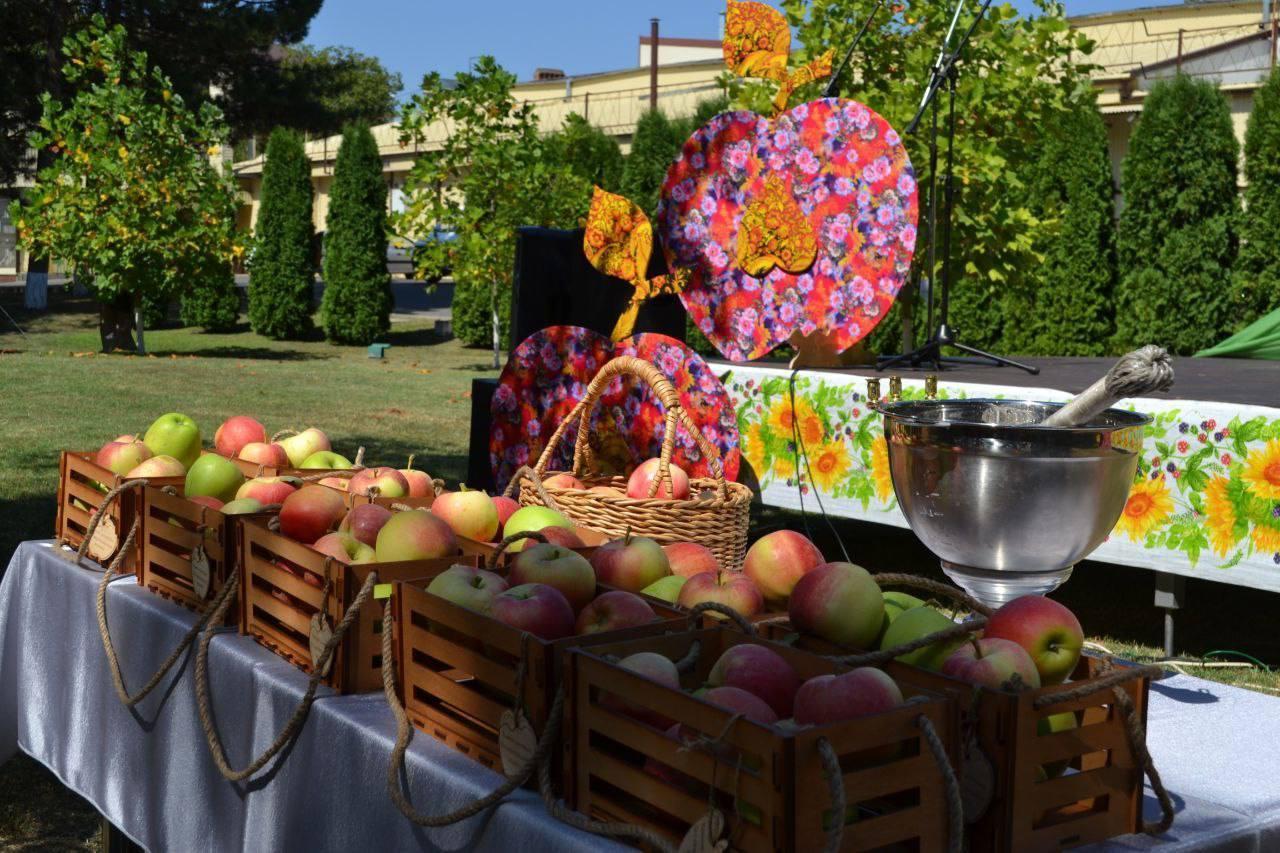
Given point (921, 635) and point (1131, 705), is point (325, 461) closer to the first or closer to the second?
point (921, 635)

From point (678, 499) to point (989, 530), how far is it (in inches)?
49.5

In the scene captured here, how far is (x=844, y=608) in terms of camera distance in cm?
146

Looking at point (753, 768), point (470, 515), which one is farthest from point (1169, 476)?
point (753, 768)

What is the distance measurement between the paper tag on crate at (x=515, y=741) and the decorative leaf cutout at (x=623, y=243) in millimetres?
2163

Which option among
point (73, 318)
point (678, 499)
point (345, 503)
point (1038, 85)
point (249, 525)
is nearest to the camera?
point (249, 525)

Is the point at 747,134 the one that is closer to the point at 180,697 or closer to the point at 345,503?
the point at 345,503

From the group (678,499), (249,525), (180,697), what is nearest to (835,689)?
(249,525)

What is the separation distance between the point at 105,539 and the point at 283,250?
638 inches

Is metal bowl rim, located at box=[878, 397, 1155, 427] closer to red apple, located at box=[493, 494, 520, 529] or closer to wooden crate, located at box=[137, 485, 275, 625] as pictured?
red apple, located at box=[493, 494, 520, 529]

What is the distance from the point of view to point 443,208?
14000 mm

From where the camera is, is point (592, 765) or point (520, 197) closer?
point (592, 765)

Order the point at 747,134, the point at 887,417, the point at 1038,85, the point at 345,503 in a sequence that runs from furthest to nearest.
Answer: the point at 1038,85, the point at 747,134, the point at 345,503, the point at 887,417

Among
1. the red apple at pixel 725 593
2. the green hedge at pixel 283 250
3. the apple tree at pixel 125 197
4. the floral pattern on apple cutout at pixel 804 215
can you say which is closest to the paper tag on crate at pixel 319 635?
the red apple at pixel 725 593

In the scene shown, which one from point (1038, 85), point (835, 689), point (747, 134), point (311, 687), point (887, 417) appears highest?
point (1038, 85)
